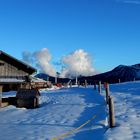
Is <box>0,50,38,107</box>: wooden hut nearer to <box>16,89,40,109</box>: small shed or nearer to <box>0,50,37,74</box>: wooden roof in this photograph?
<box>0,50,37,74</box>: wooden roof

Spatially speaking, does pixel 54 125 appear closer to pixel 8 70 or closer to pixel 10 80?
pixel 10 80

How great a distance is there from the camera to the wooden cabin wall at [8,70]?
28.5 metres

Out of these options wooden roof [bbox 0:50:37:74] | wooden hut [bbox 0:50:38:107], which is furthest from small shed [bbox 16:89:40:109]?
wooden roof [bbox 0:50:37:74]

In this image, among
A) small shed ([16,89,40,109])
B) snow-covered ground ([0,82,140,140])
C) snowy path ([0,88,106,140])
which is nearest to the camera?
snow-covered ground ([0,82,140,140])

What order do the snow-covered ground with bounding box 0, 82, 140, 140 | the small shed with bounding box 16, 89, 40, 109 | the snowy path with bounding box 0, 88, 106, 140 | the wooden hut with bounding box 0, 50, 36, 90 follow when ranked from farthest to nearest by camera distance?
the wooden hut with bounding box 0, 50, 36, 90, the small shed with bounding box 16, 89, 40, 109, the snowy path with bounding box 0, 88, 106, 140, the snow-covered ground with bounding box 0, 82, 140, 140

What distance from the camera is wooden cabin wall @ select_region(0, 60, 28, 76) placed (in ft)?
93.5

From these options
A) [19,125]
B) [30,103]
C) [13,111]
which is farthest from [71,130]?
[30,103]

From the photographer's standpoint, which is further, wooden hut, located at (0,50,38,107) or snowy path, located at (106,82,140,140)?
wooden hut, located at (0,50,38,107)

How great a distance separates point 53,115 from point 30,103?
7.41 meters

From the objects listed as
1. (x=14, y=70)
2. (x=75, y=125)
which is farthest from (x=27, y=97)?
(x=75, y=125)

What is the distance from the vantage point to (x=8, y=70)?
28734 millimetres

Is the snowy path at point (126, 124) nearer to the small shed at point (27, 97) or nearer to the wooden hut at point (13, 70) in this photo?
the small shed at point (27, 97)

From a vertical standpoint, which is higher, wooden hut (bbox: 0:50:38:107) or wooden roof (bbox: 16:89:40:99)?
wooden hut (bbox: 0:50:38:107)

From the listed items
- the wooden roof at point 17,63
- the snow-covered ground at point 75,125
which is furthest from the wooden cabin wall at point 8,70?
the snow-covered ground at point 75,125
